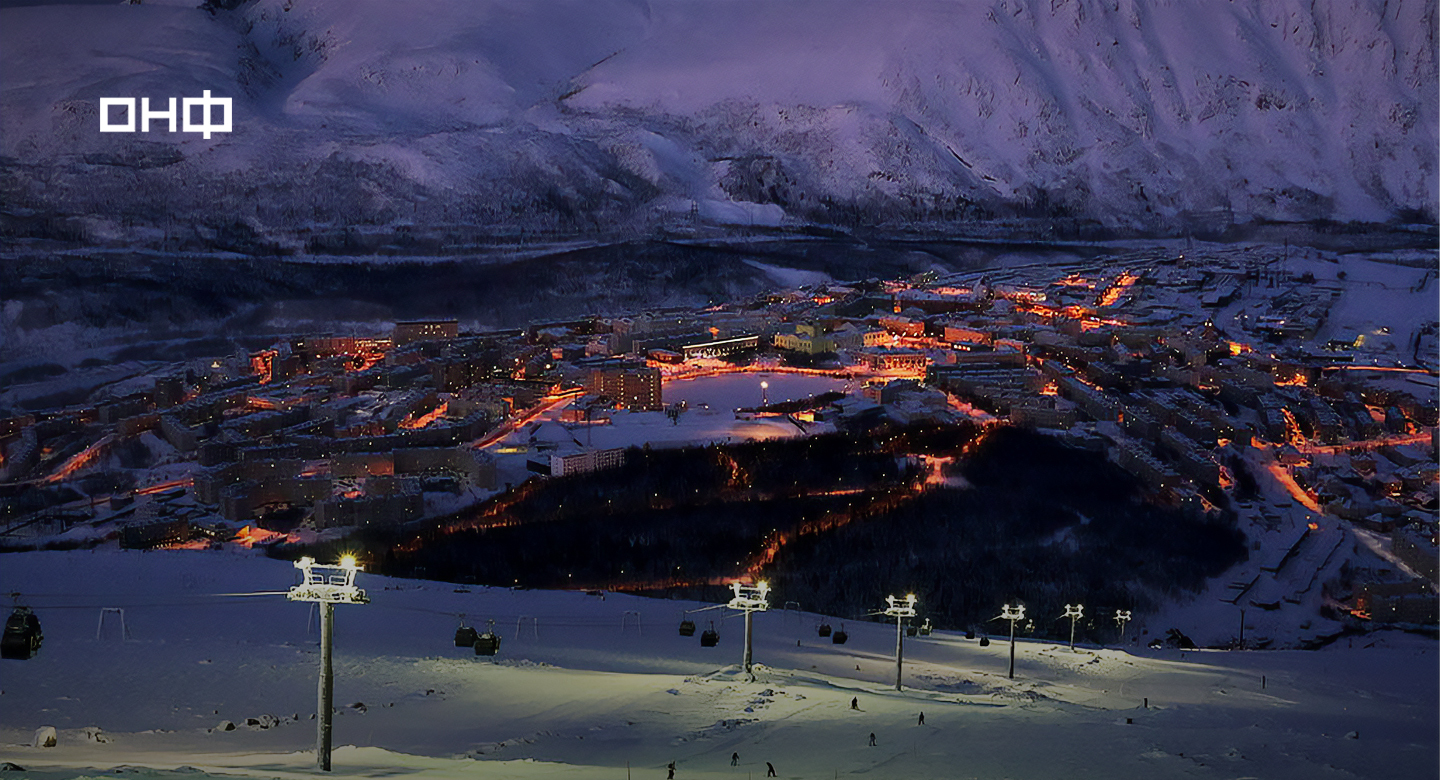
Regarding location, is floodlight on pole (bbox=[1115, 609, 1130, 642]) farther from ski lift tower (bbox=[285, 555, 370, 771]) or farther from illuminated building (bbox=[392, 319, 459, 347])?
illuminated building (bbox=[392, 319, 459, 347])

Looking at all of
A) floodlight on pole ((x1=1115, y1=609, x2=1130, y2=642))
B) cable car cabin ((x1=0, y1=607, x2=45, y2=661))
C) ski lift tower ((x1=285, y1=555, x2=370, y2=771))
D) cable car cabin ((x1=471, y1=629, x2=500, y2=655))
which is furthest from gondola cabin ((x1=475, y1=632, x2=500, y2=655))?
floodlight on pole ((x1=1115, y1=609, x2=1130, y2=642))

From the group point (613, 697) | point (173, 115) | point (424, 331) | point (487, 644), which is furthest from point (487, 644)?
point (173, 115)

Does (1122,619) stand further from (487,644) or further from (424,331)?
(424,331)

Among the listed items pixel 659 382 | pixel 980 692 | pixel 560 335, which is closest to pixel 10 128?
pixel 560 335

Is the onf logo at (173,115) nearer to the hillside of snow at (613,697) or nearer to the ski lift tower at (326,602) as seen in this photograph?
the hillside of snow at (613,697)

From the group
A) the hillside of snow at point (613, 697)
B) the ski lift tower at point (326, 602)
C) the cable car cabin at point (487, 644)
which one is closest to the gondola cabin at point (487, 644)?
the cable car cabin at point (487, 644)
